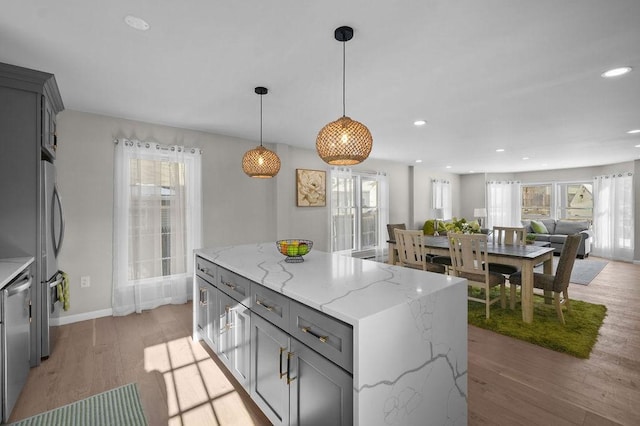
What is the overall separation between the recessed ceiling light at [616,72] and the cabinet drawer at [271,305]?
2963mm

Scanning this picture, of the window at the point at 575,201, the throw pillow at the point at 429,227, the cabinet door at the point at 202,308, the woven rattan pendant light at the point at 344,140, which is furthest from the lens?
the window at the point at 575,201

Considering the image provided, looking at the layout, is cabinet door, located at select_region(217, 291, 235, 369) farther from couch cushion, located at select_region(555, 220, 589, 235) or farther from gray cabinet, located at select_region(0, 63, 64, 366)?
couch cushion, located at select_region(555, 220, 589, 235)

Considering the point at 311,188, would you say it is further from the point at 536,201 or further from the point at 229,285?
the point at 536,201

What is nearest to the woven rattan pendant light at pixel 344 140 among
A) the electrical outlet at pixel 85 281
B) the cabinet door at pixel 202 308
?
the cabinet door at pixel 202 308

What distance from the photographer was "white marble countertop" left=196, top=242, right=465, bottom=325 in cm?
126

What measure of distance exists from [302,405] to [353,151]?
1.34 m

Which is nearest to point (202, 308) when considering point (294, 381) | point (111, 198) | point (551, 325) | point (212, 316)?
point (212, 316)

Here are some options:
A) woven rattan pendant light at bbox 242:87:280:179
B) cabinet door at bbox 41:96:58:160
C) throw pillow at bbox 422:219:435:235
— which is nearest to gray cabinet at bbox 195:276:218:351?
woven rattan pendant light at bbox 242:87:280:179

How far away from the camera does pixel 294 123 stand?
12.5 feet

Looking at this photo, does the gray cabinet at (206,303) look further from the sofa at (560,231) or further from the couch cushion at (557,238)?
the couch cushion at (557,238)

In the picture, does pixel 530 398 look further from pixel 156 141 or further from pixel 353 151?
pixel 156 141

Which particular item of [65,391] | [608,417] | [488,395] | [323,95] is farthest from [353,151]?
[65,391]

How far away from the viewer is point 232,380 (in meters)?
2.23

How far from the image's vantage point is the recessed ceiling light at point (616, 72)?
229cm
